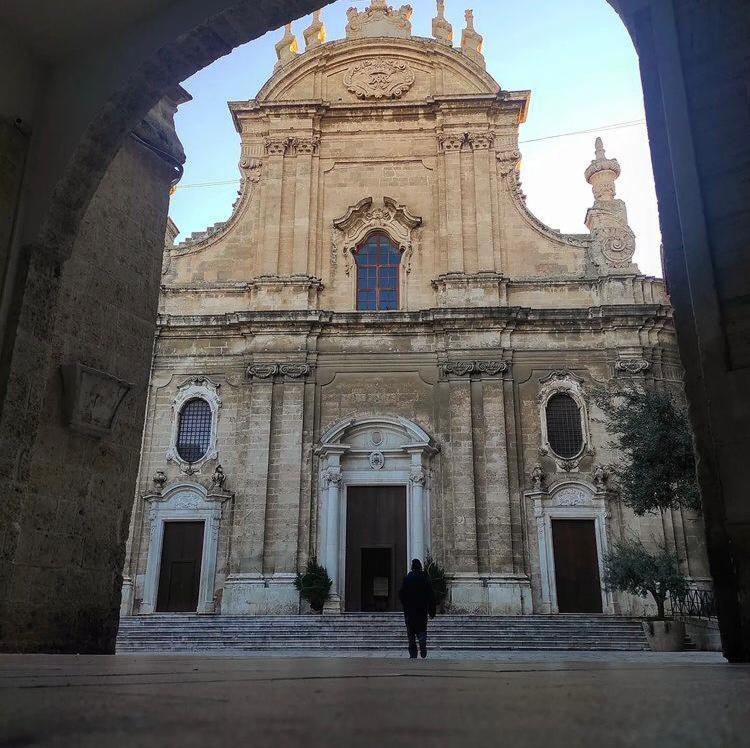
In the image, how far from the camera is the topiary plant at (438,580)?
15.3 m

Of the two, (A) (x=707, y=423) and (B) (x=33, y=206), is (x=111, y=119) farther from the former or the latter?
(A) (x=707, y=423)

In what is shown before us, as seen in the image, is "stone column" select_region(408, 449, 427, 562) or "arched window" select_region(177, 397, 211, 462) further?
"arched window" select_region(177, 397, 211, 462)

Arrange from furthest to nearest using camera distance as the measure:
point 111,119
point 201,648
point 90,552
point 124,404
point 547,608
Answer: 1. point 547,608
2. point 201,648
3. point 124,404
4. point 90,552
5. point 111,119

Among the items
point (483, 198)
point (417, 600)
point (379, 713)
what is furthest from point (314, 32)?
point (379, 713)

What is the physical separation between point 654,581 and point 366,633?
5301 millimetres

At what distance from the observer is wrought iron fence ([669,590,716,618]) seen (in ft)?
42.1

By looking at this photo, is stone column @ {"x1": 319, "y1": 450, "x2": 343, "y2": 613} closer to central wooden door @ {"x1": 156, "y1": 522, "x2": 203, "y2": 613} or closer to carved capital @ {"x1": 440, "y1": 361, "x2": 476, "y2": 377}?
central wooden door @ {"x1": 156, "y1": 522, "x2": 203, "y2": 613}

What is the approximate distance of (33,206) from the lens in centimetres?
452

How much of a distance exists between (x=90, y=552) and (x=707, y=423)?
14.1 feet

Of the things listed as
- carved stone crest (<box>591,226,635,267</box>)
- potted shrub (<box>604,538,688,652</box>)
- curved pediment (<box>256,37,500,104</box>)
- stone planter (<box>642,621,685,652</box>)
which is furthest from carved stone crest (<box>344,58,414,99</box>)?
stone planter (<box>642,621,685,652</box>)

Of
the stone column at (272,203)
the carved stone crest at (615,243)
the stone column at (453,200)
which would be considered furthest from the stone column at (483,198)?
the stone column at (272,203)

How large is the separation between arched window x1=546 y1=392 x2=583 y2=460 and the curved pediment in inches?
360

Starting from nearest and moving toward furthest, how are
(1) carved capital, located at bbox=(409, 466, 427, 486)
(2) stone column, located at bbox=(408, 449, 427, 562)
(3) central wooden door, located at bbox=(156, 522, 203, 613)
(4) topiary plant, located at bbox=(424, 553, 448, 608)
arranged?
1. (4) topiary plant, located at bbox=(424, 553, 448, 608)
2. (2) stone column, located at bbox=(408, 449, 427, 562)
3. (3) central wooden door, located at bbox=(156, 522, 203, 613)
4. (1) carved capital, located at bbox=(409, 466, 427, 486)

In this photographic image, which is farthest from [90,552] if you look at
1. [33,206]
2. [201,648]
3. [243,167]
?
[243,167]
